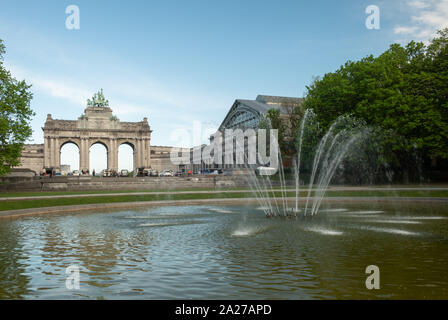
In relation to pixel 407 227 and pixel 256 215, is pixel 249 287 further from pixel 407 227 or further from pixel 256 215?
pixel 256 215

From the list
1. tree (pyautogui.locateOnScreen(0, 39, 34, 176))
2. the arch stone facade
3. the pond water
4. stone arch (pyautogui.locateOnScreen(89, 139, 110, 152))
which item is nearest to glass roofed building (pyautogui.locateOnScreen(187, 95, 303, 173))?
the arch stone facade

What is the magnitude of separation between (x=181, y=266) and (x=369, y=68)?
42.7 metres

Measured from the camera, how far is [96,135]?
3819 inches

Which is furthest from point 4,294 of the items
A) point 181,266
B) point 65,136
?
point 65,136

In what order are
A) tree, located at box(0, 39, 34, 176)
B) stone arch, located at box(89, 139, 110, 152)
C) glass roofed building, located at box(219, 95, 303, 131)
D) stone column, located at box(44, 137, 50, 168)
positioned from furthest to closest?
glass roofed building, located at box(219, 95, 303, 131)
stone arch, located at box(89, 139, 110, 152)
stone column, located at box(44, 137, 50, 168)
tree, located at box(0, 39, 34, 176)

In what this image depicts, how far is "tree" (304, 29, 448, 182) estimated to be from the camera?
39.0 meters

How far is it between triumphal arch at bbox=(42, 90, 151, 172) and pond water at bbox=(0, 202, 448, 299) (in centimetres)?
8542

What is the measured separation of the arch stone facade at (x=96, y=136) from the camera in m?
94.6

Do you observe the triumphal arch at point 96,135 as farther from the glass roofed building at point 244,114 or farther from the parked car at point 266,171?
the parked car at point 266,171

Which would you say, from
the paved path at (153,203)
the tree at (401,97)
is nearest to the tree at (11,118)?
the paved path at (153,203)

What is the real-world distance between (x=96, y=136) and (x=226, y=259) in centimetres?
9495

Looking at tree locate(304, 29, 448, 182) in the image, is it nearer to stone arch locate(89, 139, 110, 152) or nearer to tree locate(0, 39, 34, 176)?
tree locate(0, 39, 34, 176)

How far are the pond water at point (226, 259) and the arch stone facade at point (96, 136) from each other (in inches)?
3363

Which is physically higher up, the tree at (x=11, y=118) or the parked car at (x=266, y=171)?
the tree at (x=11, y=118)
